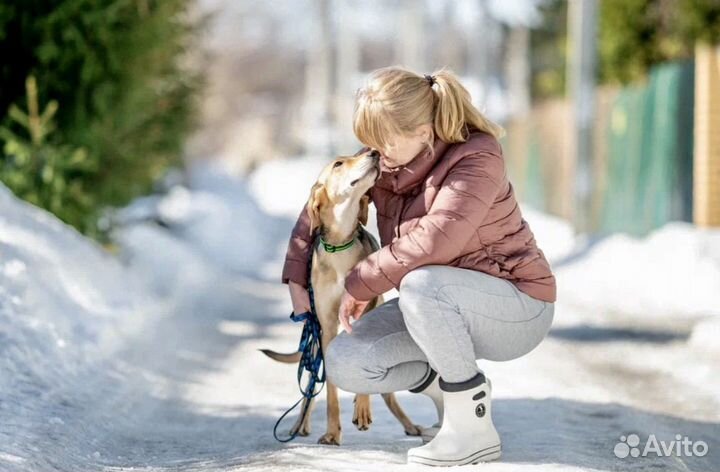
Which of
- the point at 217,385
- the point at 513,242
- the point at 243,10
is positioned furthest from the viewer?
the point at 243,10

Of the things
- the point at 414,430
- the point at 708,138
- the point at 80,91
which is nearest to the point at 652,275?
the point at 708,138

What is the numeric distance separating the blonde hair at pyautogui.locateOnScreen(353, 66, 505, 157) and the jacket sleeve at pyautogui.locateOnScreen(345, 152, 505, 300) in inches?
6.5

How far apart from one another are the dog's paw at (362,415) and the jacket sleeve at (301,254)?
0.60m

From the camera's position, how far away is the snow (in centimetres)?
485

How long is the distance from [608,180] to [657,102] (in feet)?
9.13

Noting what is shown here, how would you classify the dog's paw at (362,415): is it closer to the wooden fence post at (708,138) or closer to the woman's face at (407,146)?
the woman's face at (407,146)

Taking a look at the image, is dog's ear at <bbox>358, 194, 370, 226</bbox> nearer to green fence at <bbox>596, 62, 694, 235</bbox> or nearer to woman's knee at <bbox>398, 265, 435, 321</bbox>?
woman's knee at <bbox>398, 265, 435, 321</bbox>

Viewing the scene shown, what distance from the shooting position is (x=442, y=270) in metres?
4.40

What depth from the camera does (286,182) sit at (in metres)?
39.8

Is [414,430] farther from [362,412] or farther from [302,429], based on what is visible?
[302,429]

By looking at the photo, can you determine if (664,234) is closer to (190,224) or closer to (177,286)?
(177,286)

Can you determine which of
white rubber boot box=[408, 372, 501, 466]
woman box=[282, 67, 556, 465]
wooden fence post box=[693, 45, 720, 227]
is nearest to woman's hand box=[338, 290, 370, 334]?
woman box=[282, 67, 556, 465]

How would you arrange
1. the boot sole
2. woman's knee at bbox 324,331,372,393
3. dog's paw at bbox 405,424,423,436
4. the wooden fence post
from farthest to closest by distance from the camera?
the wooden fence post < dog's paw at bbox 405,424,423,436 < woman's knee at bbox 324,331,372,393 < the boot sole

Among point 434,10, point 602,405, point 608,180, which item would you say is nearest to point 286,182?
point 434,10
